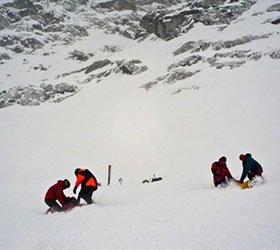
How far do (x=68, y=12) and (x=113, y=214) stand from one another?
119284mm

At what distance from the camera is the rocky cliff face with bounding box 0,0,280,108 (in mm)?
41406

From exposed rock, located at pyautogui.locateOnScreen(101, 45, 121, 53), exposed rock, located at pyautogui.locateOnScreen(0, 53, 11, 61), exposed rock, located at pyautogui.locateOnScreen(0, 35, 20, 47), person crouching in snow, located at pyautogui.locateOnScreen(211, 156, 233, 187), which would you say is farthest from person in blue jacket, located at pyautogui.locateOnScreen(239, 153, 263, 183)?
exposed rock, located at pyautogui.locateOnScreen(0, 35, 20, 47)

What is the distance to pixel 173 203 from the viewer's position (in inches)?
310

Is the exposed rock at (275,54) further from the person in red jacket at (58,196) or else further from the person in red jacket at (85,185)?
the person in red jacket at (58,196)

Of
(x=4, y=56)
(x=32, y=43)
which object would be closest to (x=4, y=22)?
(x=32, y=43)

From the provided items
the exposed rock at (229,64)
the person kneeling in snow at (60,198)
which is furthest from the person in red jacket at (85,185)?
the exposed rock at (229,64)

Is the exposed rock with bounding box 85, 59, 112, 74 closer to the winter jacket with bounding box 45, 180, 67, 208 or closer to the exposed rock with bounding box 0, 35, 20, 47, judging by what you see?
the exposed rock with bounding box 0, 35, 20, 47

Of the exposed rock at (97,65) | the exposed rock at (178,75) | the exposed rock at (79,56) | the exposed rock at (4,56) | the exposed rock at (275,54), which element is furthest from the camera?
the exposed rock at (4,56)

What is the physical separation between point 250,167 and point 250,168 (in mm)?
52

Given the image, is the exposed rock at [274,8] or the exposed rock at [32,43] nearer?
the exposed rock at [274,8]

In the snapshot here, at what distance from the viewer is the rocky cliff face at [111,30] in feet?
136

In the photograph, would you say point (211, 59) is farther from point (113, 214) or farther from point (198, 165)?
point (113, 214)

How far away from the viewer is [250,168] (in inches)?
364

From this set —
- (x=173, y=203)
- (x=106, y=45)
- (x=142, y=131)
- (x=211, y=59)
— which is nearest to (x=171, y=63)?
(x=211, y=59)
